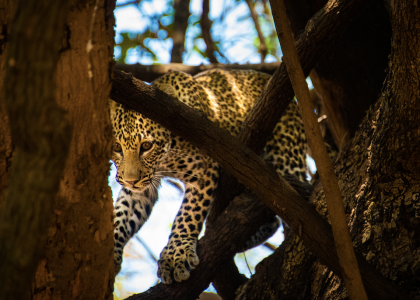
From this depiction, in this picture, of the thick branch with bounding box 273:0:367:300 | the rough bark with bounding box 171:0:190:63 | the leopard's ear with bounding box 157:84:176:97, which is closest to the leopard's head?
the leopard's ear with bounding box 157:84:176:97

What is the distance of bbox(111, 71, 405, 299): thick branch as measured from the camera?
316cm

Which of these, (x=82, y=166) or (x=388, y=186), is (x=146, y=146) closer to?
(x=388, y=186)

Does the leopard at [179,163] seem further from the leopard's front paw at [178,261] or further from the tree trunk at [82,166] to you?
the tree trunk at [82,166]

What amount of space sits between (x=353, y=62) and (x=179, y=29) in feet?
10.6

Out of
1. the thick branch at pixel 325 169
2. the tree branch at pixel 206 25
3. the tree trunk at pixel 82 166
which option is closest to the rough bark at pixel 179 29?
the tree branch at pixel 206 25

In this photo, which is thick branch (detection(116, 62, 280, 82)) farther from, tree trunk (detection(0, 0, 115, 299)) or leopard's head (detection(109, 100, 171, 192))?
tree trunk (detection(0, 0, 115, 299))

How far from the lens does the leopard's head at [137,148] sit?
472 centimetres

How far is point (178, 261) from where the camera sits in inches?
173

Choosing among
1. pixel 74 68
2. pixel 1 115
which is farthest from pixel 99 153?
pixel 1 115

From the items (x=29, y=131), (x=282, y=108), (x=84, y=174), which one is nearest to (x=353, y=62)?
(x=282, y=108)

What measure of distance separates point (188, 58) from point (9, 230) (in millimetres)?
9161

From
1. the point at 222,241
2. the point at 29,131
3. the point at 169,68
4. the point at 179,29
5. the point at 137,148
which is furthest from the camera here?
the point at 179,29

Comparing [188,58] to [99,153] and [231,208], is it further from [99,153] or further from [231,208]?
[99,153]

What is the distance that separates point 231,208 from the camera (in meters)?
4.72
